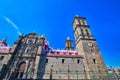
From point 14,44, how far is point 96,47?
27.4 m

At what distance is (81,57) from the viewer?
111 ft

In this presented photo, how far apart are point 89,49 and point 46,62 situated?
14912mm

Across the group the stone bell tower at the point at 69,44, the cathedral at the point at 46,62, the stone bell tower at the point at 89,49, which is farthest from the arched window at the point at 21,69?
the stone bell tower at the point at 69,44

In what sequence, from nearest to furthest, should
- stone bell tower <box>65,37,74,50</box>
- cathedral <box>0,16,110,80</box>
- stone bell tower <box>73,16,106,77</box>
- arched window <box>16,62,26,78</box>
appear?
cathedral <box>0,16,110,80</box>, arched window <box>16,62,26,78</box>, stone bell tower <box>73,16,106,77</box>, stone bell tower <box>65,37,74,50</box>

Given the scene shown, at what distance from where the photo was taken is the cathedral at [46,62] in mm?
27656

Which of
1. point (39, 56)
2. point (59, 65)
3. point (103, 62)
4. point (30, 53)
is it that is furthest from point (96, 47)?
point (30, 53)

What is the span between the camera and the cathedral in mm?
27656

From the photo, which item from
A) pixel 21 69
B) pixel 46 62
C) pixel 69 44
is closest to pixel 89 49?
pixel 46 62

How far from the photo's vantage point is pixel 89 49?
3516cm

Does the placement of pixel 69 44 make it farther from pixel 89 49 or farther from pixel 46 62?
pixel 46 62

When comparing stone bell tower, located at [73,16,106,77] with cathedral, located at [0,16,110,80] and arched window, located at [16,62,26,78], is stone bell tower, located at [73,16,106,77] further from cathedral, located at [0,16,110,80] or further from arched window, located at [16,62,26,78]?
arched window, located at [16,62,26,78]

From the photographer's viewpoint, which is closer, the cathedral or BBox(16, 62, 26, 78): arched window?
the cathedral

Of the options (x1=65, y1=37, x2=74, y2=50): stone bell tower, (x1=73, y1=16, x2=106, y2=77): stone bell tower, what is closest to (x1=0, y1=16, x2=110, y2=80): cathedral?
(x1=73, y1=16, x2=106, y2=77): stone bell tower

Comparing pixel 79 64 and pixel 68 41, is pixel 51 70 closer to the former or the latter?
pixel 79 64
